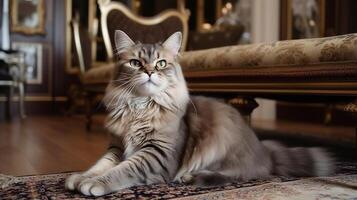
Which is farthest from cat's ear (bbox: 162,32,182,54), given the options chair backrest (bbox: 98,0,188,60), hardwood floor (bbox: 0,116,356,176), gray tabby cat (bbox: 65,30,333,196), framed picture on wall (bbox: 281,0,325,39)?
framed picture on wall (bbox: 281,0,325,39)

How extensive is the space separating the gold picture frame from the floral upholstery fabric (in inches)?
126

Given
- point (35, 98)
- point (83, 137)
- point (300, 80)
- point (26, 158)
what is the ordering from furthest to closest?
point (35, 98), point (83, 137), point (26, 158), point (300, 80)

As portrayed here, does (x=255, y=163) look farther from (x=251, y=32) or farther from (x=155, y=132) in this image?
(x=251, y=32)

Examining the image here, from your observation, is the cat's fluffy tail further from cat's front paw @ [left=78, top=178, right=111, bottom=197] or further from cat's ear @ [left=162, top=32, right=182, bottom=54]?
cat's front paw @ [left=78, top=178, right=111, bottom=197]

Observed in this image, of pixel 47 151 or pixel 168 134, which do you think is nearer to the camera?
pixel 168 134

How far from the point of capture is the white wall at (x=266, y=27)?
393 centimetres

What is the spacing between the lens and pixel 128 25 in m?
2.58

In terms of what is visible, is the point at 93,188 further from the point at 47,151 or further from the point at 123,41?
the point at 47,151

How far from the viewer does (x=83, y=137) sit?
2348 mm

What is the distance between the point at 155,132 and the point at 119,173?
176 mm

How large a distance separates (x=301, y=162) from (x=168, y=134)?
0.48 metres

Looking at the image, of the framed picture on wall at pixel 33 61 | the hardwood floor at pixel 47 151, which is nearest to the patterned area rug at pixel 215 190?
the hardwood floor at pixel 47 151

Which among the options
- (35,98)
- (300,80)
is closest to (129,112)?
(300,80)

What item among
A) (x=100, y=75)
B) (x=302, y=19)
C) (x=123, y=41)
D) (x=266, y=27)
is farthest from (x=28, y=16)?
(x=123, y=41)
